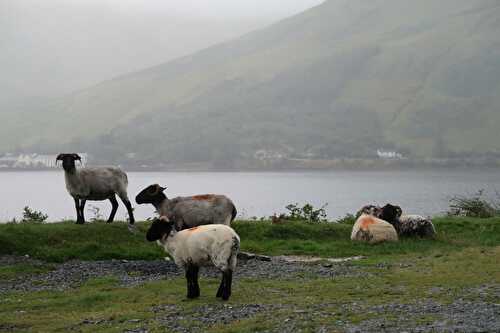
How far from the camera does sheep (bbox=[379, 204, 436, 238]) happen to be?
25625mm

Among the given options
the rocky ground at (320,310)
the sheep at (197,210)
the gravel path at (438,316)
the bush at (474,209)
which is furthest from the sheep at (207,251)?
the bush at (474,209)

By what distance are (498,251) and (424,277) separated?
465cm

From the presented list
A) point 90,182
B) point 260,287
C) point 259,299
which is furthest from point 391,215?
point 259,299

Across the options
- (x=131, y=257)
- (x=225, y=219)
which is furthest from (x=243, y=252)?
(x=131, y=257)

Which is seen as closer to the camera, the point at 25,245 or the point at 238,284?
the point at 238,284

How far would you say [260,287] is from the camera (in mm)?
16906

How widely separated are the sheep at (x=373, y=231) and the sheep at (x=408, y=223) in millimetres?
1055

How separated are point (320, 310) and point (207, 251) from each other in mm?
2908

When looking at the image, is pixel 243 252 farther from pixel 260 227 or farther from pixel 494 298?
pixel 494 298

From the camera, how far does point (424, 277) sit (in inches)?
680

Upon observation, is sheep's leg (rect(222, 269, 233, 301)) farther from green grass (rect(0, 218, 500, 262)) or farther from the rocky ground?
green grass (rect(0, 218, 500, 262))

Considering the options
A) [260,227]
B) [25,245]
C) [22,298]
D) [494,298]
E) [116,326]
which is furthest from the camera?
[260,227]

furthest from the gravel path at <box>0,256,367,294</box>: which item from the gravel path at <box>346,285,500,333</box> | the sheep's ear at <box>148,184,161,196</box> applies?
the gravel path at <box>346,285,500,333</box>

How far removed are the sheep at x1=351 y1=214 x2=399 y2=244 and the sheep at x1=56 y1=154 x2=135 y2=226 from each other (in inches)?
313
